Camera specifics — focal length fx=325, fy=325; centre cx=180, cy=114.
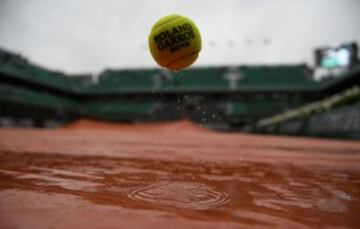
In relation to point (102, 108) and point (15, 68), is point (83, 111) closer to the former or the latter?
point (102, 108)

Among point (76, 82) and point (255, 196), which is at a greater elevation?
point (76, 82)

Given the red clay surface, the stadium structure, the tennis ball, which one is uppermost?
the stadium structure

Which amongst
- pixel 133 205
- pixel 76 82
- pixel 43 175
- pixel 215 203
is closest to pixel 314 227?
pixel 215 203

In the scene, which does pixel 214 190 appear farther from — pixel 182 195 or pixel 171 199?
pixel 171 199

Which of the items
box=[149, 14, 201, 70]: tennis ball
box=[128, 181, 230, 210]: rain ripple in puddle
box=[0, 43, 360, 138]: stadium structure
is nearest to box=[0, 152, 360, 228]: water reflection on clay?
box=[128, 181, 230, 210]: rain ripple in puddle

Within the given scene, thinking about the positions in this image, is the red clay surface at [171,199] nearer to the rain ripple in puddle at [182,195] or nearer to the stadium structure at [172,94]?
the rain ripple in puddle at [182,195]

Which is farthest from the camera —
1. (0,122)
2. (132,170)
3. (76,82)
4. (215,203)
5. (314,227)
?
(76,82)

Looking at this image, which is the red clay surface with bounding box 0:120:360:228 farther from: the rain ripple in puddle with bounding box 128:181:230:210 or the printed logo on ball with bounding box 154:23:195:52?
the printed logo on ball with bounding box 154:23:195:52

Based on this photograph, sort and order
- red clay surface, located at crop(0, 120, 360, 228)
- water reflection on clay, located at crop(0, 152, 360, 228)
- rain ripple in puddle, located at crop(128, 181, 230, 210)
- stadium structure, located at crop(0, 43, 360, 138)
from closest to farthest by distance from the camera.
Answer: red clay surface, located at crop(0, 120, 360, 228)
water reflection on clay, located at crop(0, 152, 360, 228)
rain ripple in puddle, located at crop(128, 181, 230, 210)
stadium structure, located at crop(0, 43, 360, 138)
